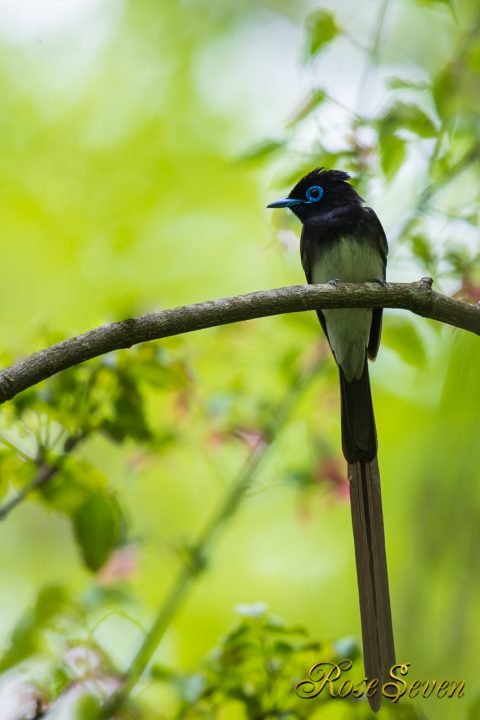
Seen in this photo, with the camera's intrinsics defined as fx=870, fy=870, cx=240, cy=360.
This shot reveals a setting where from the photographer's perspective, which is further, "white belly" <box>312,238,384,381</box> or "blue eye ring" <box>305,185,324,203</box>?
"blue eye ring" <box>305,185,324,203</box>

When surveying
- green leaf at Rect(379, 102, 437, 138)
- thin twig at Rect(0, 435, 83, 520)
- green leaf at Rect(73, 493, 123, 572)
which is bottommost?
green leaf at Rect(73, 493, 123, 572)

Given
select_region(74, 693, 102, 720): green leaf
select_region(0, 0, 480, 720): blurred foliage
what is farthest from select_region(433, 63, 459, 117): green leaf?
select_region(74, 693, 102, 720): green leaf

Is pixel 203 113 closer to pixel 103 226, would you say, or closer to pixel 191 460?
pixel 103 226

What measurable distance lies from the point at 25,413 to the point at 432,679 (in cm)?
149

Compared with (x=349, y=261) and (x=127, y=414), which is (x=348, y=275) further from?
(x=127, y=414)

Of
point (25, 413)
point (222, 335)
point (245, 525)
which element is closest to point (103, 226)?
point (245, 525)

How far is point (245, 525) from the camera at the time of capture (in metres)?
6.85

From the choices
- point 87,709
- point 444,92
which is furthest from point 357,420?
point 87,709

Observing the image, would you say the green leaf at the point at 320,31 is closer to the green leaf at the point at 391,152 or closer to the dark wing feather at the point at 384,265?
the green leaf at the point at 391,152

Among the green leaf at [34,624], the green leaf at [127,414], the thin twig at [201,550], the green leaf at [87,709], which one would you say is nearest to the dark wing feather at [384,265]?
the thin twig at [201,550]

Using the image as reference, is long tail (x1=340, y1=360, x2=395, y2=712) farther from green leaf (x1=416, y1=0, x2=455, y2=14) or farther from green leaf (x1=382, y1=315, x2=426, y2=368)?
green leaf (x1=416, y1=0, x2=455, y2=14)

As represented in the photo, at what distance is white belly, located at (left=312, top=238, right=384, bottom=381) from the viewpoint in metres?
4.04

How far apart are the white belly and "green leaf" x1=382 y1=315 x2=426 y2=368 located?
0.58 m

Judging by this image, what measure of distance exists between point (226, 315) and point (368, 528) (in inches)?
49.6
